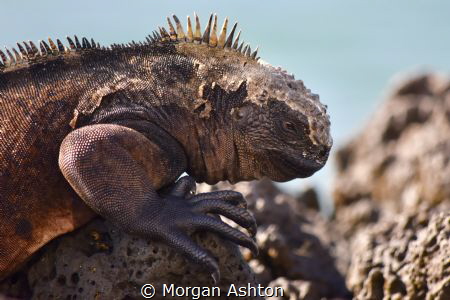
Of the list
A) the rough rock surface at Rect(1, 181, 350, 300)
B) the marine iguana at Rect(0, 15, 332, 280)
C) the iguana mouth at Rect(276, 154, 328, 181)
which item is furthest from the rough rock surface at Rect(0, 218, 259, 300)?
the iguana mouth at Rect(276, 154, 328, 181)

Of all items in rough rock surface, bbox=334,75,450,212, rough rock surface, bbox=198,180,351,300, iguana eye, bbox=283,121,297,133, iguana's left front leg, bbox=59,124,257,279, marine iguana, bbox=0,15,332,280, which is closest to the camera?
iguana's left front leg, bbox=59,124,257,279

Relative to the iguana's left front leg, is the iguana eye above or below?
above

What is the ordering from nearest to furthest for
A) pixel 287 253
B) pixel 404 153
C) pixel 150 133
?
pixel 150 133 → pixel 287 253 → pixel 404 153

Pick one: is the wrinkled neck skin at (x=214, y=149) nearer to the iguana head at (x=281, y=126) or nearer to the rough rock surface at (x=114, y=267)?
the iguana head at (x=281, y=126)

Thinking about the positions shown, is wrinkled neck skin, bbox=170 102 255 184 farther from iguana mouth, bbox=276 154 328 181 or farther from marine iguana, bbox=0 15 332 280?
iguana mouth, bbox=276 154 328 181

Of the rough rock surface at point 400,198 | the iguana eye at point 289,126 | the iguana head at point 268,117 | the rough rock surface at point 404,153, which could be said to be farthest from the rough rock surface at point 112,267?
A: the rough rock surface at point 404,153

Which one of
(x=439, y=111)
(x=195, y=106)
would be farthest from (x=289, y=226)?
(x=439, y=111)

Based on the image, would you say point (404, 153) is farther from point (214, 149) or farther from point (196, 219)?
point (196, 219)

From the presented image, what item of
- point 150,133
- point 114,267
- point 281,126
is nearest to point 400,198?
point 281,126
